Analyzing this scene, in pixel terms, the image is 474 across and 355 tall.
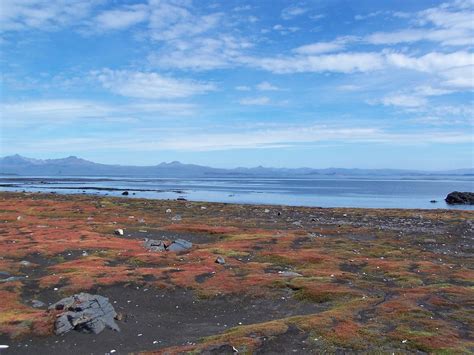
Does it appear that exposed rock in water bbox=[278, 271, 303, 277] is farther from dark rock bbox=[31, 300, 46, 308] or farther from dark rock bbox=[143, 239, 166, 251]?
dark rock bbox=[31, 300, 46, 308]

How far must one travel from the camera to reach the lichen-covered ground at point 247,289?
20.0m

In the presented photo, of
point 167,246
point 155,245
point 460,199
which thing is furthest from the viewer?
point 460,199

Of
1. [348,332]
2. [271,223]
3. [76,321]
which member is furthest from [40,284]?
[271,223]

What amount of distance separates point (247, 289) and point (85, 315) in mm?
10853

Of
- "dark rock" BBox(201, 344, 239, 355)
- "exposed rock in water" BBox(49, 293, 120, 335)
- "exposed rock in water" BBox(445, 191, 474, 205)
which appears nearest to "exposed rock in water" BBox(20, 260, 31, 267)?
"exposed rock in water" BBox(49, 293, 120, 335)

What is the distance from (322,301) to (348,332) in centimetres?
667

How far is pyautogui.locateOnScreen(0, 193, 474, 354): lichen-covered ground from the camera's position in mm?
19984

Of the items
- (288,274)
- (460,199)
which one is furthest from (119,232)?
(460,199)

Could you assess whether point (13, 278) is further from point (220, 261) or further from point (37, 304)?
point (220, 261)

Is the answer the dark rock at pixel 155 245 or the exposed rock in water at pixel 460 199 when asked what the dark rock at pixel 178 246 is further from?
the exposed rock in water at pixel 460 199

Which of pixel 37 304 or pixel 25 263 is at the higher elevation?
pixel 25 263

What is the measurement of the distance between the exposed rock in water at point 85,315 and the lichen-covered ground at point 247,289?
0.51 meters

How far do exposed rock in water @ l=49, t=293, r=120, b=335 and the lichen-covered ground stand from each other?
51cm

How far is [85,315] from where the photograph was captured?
73.3 ft
